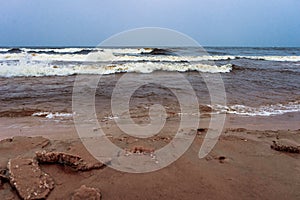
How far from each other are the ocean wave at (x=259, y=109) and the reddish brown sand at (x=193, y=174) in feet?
6.03

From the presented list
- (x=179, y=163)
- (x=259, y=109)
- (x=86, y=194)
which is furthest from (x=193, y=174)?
(x=259, y=109)

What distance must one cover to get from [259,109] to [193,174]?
4.00 meters

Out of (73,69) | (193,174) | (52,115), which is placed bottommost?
(52,115)

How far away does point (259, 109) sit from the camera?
5.84 metres

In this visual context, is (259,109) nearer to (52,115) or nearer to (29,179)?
(52,115)

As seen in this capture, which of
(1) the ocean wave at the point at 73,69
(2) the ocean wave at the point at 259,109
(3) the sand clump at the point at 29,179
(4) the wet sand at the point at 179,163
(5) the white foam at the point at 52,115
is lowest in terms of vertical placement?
(5) the white foam at the point at 52,115

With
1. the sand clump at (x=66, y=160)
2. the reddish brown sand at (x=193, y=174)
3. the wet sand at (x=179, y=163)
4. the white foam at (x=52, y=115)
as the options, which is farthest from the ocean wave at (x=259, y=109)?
the sand clump at (x=66, y=160)

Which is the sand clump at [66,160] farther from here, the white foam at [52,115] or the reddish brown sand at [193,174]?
the white foam at [52,115]

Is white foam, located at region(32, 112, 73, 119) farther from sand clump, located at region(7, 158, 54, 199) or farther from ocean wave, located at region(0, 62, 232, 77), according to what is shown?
ocean wave, located at region(0, 62, 232, 77)

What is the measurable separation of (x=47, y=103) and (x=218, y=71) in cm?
1072

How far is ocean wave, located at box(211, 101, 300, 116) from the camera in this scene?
5465 mm

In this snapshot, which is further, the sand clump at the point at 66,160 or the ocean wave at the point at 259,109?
the ocean wave at the point at 259,109

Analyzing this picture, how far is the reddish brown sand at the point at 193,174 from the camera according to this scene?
86.2 inches

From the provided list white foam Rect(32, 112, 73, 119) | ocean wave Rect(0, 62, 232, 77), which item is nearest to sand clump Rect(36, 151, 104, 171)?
white foam Rect(32, 112, 73, 119)
